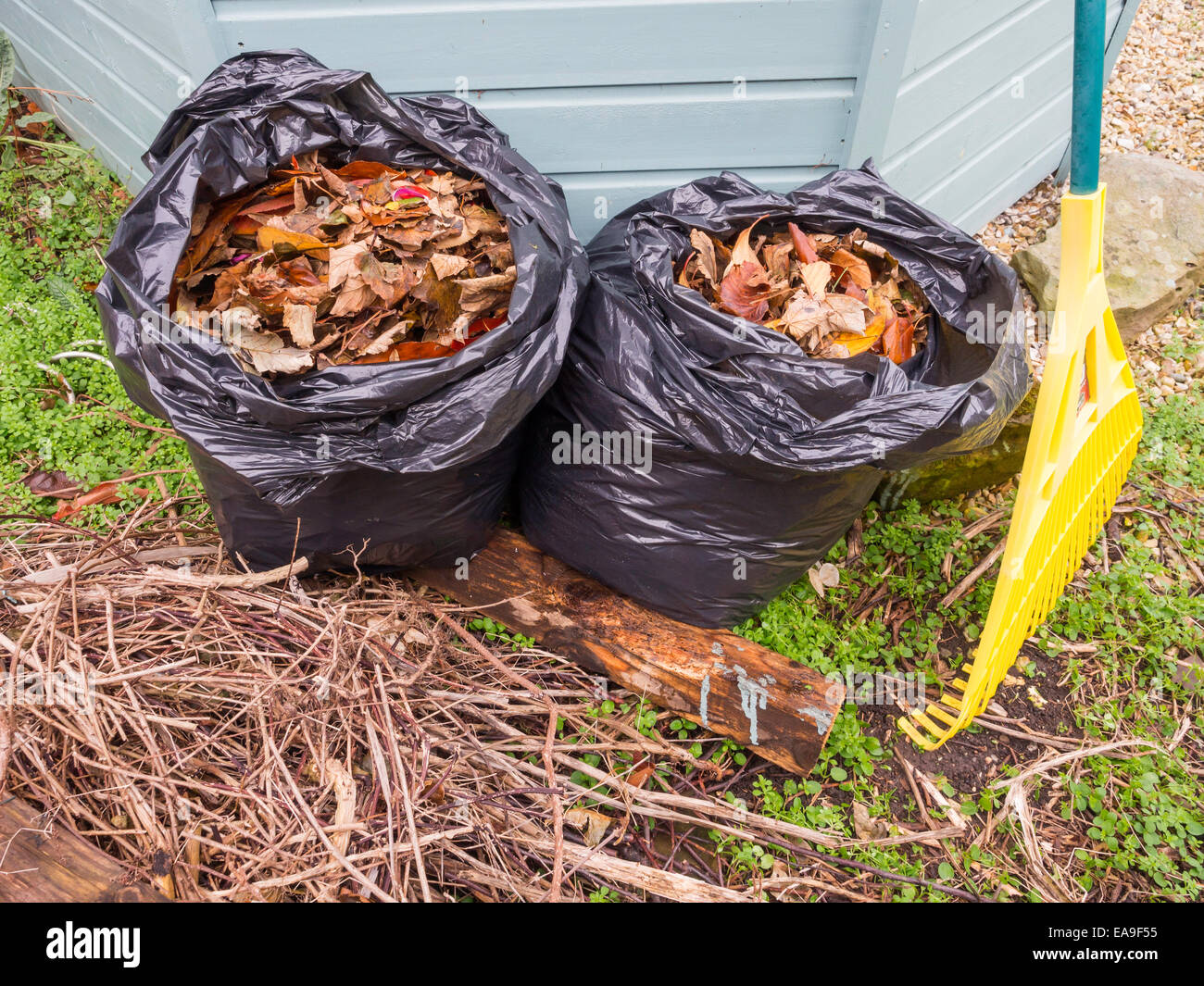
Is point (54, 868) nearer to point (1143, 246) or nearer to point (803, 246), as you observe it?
point (803, 246)

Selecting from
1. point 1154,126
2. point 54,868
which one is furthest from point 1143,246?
point 54,868

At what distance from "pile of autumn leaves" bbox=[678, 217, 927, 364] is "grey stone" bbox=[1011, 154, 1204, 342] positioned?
45.1 inches

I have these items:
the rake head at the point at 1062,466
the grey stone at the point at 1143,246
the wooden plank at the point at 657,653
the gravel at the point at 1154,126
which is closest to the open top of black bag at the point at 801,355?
the rake head at the point at 1062,466

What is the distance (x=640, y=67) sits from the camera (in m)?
1.92

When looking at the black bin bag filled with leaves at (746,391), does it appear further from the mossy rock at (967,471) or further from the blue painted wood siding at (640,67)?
the mossy rock at (967,471)

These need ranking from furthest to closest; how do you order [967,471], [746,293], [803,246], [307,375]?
1. [967,471]
2. [803,246]
3. [746,293]
4. [307,375]

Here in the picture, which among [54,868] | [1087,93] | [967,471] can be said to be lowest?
[54,868]

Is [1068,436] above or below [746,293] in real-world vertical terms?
below

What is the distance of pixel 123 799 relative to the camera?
4.77 feet

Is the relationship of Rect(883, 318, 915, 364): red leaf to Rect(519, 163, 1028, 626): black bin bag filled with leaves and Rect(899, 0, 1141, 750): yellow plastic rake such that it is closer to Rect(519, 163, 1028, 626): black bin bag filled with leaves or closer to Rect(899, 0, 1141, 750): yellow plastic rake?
Rect(519, 163, 1028, 626): black bin bag filled with leaves

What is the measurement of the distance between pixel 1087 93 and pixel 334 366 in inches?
58.6

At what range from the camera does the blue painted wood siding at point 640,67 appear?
184 cm

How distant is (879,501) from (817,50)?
1176 mm

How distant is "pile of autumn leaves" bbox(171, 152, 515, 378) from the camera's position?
1.57 meters
